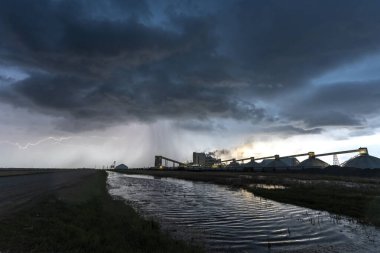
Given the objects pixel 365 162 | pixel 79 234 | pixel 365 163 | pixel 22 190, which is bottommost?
pixel 79 234

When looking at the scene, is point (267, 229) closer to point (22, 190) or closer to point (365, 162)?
point (22, 190)

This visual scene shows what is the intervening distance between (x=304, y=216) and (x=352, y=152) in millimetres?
184378

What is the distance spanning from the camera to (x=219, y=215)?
26.7 metres

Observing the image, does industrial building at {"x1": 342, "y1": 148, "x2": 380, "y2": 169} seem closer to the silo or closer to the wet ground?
the silo

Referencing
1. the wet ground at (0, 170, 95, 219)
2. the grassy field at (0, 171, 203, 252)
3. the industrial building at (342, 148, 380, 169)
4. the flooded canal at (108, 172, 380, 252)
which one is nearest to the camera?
the grassy field at (0, 171, 203, 252)

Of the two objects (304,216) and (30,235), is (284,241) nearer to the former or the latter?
(304,216)

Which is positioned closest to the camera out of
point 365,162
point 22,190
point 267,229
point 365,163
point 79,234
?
point 79,234

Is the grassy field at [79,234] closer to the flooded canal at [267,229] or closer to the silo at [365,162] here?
the flooded canal at [267,229]

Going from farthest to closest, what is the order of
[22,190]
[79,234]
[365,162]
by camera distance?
1. [365,162]
2. [22,190]
3. [79,234]

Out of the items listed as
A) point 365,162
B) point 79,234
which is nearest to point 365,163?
point 365,162

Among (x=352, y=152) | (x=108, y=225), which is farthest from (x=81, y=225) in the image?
(x=352, y=152)

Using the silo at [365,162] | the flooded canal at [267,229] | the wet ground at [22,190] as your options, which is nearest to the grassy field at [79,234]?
the flooded canal at [267,229]

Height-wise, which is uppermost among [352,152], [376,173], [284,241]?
[352,152]

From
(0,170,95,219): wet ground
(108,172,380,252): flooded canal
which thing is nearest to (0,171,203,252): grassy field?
(108,172,380,252): flooded canal
